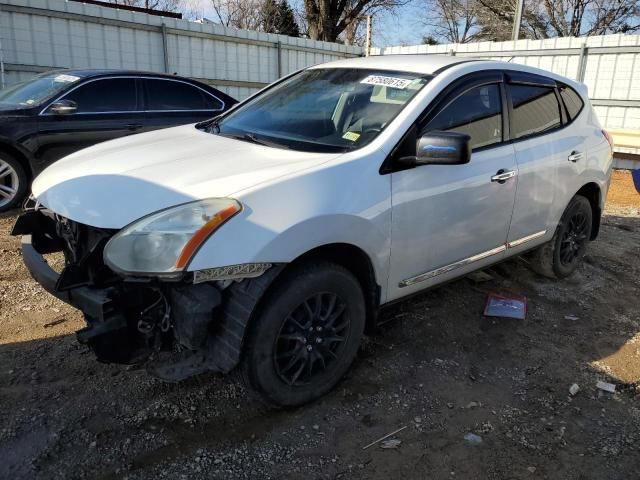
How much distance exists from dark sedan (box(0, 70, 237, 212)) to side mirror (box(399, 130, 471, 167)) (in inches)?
181

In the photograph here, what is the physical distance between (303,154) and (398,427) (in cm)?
149

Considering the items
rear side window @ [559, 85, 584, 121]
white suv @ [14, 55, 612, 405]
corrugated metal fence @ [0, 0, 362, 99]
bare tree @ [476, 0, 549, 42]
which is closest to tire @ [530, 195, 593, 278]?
white suv @ [14, 55, 612, 405]

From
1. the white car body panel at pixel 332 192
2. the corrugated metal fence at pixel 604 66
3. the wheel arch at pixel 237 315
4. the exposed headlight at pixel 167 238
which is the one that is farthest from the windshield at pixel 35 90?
the corrugated metal fence at pixel 604 66

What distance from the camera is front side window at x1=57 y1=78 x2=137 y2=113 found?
630 centimetres

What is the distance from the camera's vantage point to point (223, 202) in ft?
7.81

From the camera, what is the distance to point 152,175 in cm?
268

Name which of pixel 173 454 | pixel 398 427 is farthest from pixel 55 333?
pixel 398 427

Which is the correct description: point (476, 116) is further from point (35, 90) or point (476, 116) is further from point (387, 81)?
point (35, 90)

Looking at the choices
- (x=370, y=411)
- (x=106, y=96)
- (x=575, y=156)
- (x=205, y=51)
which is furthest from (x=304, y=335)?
(x=205, y=51)

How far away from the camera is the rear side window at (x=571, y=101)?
14.6 ft

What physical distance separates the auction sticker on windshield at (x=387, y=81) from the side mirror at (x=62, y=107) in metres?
3.90

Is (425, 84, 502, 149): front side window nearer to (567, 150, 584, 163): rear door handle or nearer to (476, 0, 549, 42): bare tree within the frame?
(567, 150, 584, 163): rear door handle

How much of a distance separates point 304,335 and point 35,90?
A: 5.27 m

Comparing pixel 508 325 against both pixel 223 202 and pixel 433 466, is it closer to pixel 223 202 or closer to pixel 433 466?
pixel 433 466
